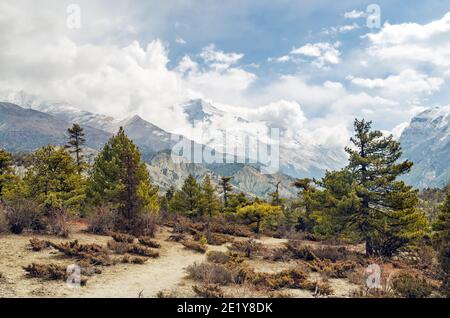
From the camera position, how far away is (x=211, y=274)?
12117 mm

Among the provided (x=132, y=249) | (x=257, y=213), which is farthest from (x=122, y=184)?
(x=257, y=213)

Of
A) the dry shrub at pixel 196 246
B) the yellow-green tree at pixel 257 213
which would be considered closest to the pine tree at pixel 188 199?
the yellow-green tree at pixel 257 213

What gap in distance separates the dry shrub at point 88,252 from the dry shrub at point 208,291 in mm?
4893

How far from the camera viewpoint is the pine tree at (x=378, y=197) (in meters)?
20.0

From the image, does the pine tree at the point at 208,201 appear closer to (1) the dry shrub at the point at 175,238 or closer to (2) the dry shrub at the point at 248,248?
(1) the dry shrub at the point at 175,238

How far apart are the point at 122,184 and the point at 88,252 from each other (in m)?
8.59

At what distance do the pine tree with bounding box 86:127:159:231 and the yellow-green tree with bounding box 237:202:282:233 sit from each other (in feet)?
37.1

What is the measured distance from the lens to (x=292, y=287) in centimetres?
1234

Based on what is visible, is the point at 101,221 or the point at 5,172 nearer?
the point at 101,221

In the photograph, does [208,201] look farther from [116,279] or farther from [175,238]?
[116,279]

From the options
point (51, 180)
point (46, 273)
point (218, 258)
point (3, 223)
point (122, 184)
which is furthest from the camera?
point (122, 184)
